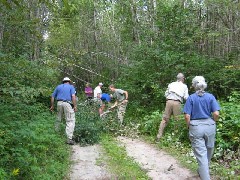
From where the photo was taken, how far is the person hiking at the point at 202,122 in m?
5.26

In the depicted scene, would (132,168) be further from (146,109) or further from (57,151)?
(146,109)

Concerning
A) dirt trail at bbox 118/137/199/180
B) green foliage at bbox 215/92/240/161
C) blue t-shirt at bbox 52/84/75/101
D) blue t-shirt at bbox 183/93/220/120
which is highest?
blue t-shirt at bbox 183/93/220/120

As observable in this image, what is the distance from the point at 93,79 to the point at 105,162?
18974 mm

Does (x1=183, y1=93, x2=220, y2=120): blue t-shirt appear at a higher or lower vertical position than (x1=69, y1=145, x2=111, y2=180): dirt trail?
higher

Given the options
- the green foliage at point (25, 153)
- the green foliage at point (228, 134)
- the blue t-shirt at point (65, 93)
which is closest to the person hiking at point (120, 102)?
the blue t-shirt at point (65, 93)

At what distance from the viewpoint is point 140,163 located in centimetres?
696

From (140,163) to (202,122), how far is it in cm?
217

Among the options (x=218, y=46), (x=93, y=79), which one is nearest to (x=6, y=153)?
(x=218, y=46)

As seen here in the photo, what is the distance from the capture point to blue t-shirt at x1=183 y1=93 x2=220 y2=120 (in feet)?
17.5

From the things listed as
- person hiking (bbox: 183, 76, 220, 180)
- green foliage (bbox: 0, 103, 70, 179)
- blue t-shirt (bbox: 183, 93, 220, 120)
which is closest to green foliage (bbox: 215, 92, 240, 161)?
person hiking (bbox: 183, 76, 220, 180)

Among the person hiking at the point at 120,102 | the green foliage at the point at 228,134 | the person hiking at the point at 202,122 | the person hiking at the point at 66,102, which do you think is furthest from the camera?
the person hiking at the point at 120,102

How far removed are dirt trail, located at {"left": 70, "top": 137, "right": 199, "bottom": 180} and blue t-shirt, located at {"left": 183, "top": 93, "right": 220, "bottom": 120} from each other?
1.29 m

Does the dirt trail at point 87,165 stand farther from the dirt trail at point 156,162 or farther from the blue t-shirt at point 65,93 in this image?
the blue t-shirt at point 65,93

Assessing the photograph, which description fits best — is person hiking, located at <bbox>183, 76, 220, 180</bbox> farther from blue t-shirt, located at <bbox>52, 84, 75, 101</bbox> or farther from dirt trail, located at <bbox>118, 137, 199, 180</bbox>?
blue t-shirt, located at <bbox>52, 84, 75, 101</bbox>
